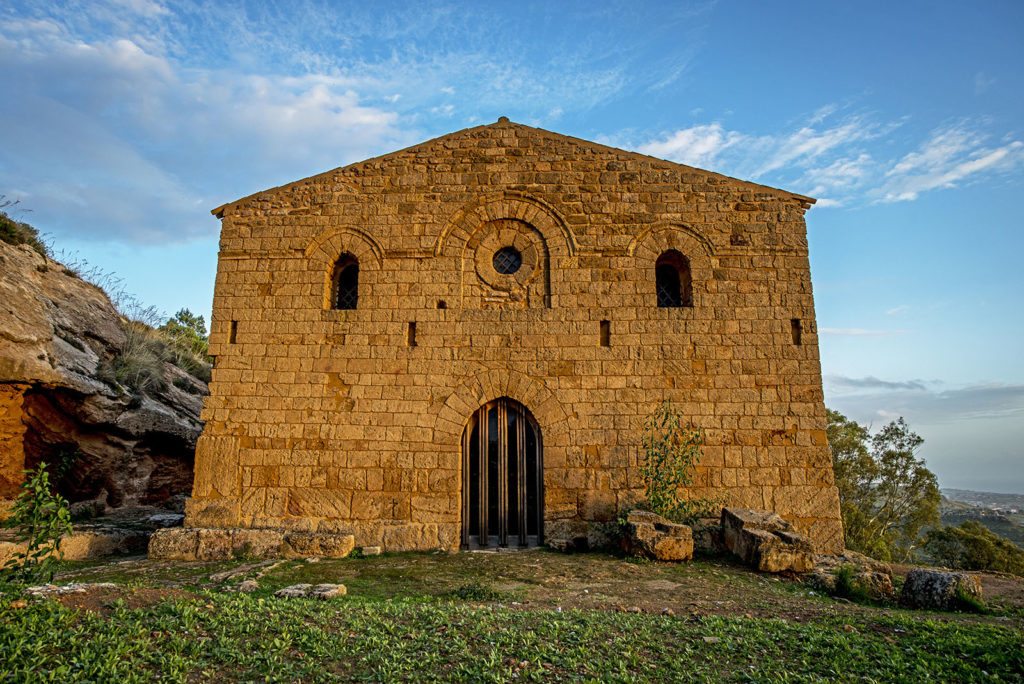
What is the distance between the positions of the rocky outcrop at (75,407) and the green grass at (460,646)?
646 centimetres

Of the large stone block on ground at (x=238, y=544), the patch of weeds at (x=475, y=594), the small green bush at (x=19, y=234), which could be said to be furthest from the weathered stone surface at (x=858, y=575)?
the small green bush at (x=19, y=234)

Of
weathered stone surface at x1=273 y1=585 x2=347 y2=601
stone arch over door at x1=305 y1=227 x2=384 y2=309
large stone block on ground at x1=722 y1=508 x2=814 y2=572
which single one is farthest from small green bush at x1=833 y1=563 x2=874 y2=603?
stone arch over door at x1=305 y1=227 x2=384 y2=309

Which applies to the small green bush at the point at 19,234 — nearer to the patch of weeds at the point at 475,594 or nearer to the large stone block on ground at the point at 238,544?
the large stone block on ground at the point at 238,544

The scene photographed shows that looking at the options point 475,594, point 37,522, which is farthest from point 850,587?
point 37,522

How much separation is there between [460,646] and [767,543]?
4994mm

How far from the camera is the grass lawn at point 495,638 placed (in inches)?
143

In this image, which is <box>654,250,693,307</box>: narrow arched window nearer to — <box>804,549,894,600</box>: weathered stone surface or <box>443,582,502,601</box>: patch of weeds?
<box>804,549,894,600</box>: weathered stone surface

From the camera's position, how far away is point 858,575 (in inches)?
268

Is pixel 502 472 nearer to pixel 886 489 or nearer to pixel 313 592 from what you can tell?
pixel 313 592

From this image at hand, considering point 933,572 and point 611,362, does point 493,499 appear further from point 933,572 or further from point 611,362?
point 933,572

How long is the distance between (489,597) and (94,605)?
11.1 feet

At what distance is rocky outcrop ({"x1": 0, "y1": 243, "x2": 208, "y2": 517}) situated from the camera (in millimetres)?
9031

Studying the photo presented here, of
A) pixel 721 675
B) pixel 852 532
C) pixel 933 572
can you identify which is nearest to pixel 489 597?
pixel 721 675

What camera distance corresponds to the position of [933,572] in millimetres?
6270
